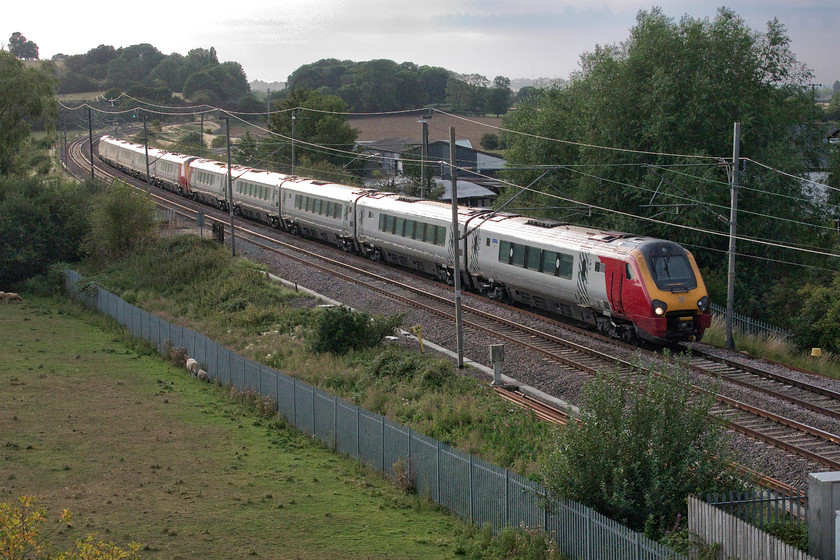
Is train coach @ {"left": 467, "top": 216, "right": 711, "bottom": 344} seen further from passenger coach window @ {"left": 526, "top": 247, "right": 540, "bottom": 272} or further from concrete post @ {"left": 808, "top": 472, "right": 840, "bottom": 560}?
concrete post @ {"left": 808, "top": 472, "right": 840, "bottom": 560}

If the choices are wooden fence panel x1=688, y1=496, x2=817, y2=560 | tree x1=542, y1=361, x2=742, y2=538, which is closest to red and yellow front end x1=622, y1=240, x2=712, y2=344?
tree x1=542, y1=361, x2=742, y2=538

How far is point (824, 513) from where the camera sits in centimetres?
1004

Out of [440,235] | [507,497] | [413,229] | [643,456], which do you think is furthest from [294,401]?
[413,229]

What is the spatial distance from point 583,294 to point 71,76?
628 feet

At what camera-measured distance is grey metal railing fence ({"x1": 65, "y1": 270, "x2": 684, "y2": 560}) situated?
1204 centimetres

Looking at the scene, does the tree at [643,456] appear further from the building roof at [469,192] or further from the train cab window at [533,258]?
the building roof at [469,192]

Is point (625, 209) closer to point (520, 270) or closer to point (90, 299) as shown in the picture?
point (520, 270)

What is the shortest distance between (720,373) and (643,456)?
10.6 m

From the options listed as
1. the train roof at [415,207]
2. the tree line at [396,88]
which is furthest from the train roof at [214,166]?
the tree line at [396,88]

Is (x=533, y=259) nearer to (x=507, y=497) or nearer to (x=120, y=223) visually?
(x=507, y=497)

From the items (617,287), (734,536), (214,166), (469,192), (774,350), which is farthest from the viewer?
(469,192)

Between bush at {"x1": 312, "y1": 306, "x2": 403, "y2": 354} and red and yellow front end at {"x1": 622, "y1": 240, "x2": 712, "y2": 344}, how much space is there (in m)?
7.58

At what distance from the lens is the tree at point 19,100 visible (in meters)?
54.5

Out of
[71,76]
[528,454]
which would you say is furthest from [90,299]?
[71,76]
